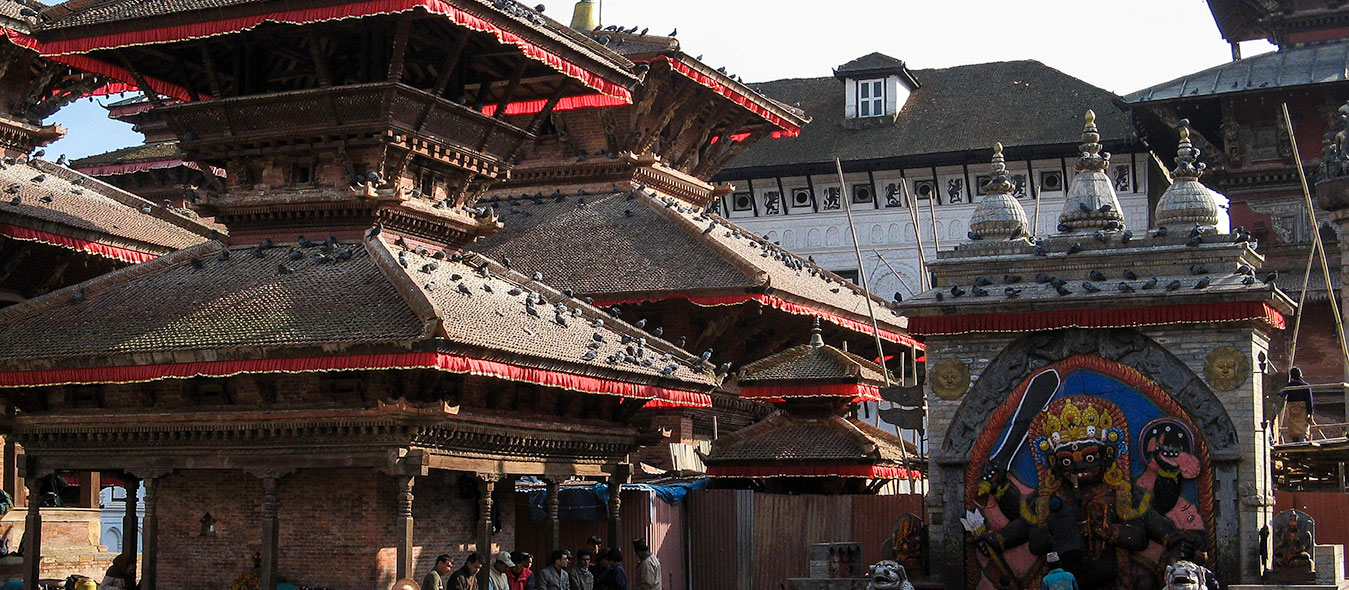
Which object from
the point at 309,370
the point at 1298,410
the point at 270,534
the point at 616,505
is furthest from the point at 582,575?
the point at 1298,410

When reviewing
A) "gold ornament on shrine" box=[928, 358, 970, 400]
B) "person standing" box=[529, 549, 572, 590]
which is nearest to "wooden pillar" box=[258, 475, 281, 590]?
"person standing" box=[529, 549, 572, 590]

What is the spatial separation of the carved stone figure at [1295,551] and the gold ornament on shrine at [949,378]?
13.6 feet

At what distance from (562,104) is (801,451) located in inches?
258

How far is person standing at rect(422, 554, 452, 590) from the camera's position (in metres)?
19.2

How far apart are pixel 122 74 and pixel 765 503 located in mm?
11054

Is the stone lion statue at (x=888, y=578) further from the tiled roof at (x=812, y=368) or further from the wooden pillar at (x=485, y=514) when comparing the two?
the tiled roof at (x=812, y=368)

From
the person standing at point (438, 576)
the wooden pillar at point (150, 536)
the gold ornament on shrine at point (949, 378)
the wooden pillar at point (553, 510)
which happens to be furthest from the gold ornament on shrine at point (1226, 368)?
the wooden pillar at point (150, 536)

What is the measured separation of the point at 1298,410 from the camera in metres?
28.3

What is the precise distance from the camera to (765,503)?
25.2 metres

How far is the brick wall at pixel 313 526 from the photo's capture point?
20.6 metres

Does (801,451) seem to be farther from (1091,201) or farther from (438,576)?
(438,576)

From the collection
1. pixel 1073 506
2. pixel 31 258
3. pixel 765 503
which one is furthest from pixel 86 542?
pixel 1073 506

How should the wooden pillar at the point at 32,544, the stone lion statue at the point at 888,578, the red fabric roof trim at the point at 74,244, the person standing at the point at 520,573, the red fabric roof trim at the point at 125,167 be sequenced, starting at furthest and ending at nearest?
the red fabric roof trim at the point at 125,167 < the red fabric roof trim at the point at 74,244 < the person standing at the point at 520,573 < the wooden pillar at the point at 32,544 < the stone lion statue at the point at 888,578

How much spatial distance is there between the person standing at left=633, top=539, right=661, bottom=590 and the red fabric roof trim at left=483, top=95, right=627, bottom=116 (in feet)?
25.5
